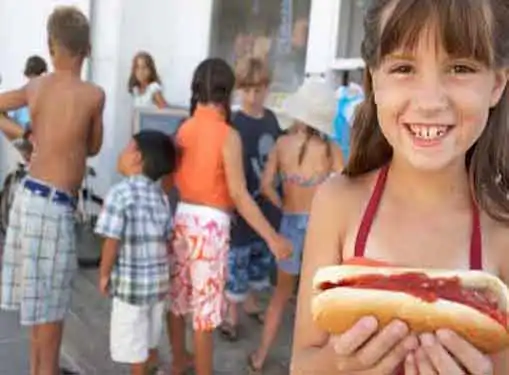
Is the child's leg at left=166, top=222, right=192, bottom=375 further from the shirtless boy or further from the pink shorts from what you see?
the shirtless boy

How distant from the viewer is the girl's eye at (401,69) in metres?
1.57

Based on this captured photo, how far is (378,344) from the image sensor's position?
140 cm

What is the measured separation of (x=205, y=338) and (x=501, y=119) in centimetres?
272

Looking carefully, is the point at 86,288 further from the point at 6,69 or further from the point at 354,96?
the point at 6,69

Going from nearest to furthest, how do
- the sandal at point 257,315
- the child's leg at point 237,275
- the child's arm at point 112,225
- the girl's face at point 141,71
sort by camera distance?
the child's arm at point 112,225 → the child's leg at point 237,275 → the sandal at point 257,315 → the girl's face at point 141,71

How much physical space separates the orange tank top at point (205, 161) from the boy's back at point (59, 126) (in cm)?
55

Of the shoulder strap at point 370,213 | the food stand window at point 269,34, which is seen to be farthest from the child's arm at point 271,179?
the shoulder strap at point 370,213

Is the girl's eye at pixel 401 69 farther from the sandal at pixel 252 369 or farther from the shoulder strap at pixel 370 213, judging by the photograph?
the sandal at pixel 252 369

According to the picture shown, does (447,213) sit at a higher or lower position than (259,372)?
higher

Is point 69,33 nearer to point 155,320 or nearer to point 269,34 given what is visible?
point 155,320

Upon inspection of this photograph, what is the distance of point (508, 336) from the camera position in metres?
1.43

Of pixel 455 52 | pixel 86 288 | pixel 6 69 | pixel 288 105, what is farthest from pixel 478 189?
pixel 6 69

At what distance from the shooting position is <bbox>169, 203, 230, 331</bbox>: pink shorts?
4059mm

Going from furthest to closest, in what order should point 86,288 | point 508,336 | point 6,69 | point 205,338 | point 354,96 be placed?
point 6,69, point 86,288, point 354,96, point 205,338, point 508,336
